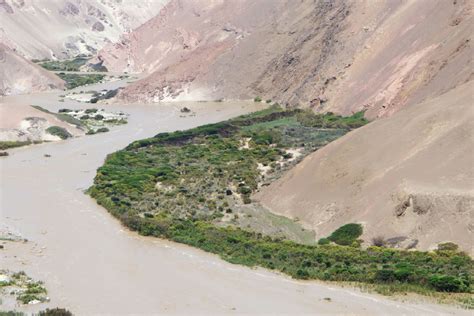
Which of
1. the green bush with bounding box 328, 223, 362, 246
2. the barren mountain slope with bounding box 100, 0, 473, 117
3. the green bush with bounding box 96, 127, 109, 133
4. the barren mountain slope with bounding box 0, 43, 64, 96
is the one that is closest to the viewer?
the green bush with bounding box 328, 223, 362, 246

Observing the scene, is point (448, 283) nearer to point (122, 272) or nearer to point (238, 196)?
point (122, 272)

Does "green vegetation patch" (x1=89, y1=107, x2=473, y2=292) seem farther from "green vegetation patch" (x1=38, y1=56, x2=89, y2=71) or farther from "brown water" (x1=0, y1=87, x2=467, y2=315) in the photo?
"green vegetation patch" (x1=38, y1=56, x2=89, y2=71)

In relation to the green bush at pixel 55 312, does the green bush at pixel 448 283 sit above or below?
above

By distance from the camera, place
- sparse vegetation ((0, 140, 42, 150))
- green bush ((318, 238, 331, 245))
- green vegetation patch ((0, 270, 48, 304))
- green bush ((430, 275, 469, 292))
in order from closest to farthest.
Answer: green vegetation patch ((0, 270, 48, 304)) → green bush ((430, 275, 469, 292)) → green bush ((318, 238, 331, 245)) → sparse vegetation ((0, 140, 42, 150))

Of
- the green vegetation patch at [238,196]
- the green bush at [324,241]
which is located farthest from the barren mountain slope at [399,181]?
the green vegetation patch at [238,196]

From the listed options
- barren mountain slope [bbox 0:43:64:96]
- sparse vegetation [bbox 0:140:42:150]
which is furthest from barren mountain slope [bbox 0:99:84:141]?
barren mountain slope [bbox 0:43:64:96]

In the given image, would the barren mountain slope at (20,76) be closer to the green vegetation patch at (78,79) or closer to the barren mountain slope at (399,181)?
the green vegetation patch at (78,79)

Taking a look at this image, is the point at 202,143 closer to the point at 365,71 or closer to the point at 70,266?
the point at 365,71
